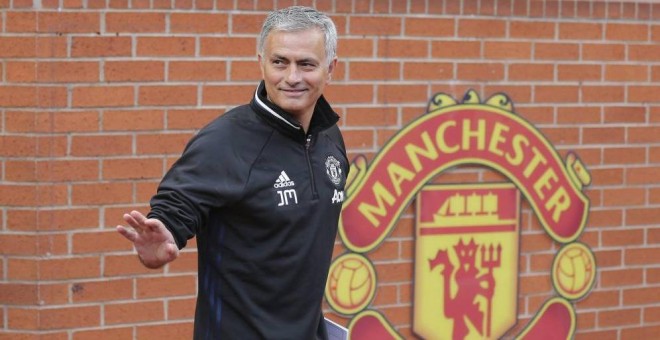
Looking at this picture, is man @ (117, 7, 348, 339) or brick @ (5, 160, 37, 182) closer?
man @ (117, 7, 348, 339)

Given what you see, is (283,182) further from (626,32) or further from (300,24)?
(626,32)

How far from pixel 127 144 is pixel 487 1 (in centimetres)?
202

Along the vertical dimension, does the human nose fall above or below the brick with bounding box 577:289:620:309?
above

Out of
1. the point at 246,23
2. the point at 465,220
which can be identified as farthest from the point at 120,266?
the point at 465,220

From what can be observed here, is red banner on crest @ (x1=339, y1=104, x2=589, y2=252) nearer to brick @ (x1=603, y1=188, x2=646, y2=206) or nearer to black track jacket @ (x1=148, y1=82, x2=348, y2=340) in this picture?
brick @ (x1=603, y1=188, x2=646, y2=206)

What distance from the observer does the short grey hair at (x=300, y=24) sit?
3.90 metres

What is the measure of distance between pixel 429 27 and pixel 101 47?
1.67 m

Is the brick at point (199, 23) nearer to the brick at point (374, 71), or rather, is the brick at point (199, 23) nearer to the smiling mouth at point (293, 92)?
the brick at point (374, 71)

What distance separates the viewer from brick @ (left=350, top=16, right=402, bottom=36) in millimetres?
6012

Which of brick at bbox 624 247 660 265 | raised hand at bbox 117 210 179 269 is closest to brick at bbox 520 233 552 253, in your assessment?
brick at bbox 624 247 660 265

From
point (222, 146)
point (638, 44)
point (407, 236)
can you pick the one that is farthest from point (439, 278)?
point (222, 146)

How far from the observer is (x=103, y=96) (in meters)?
5.50

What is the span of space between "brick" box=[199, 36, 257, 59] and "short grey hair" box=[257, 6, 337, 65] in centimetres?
171

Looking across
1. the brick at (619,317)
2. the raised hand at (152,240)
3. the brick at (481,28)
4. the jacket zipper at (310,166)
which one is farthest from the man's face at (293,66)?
the brick at (619,317)
